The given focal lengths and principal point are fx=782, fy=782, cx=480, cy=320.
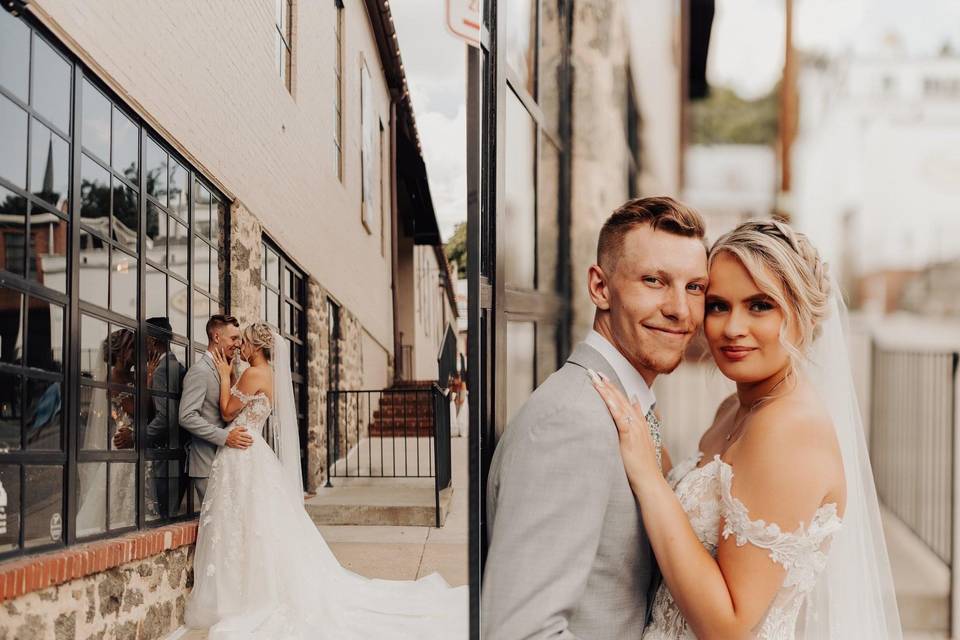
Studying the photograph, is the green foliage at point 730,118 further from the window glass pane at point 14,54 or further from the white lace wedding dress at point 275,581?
the window glass pane at point 14,54

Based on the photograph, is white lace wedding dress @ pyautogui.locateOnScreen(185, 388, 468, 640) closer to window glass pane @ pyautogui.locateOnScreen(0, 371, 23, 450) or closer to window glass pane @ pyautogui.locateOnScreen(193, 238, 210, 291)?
window glass pane @ pyautogui.locateOnScreen(193, 238, 210, 291)

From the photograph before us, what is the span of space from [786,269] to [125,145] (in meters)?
1.51

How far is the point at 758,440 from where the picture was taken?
124cm

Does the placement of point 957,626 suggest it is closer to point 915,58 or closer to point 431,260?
point 915,58

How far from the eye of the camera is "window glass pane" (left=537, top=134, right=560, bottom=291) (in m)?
2.53

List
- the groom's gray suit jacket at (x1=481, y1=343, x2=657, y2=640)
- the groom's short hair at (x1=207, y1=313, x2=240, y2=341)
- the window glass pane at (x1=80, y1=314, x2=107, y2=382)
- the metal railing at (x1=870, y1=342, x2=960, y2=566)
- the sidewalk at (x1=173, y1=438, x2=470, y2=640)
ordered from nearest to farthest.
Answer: the groom's gray suit jacket at (x1=481, y1=343, x2=657, y2=640) → the window glass pane at (x1=80, y1=314, x2=107, y2=382) → the groom's short hair at (x1=207, y1=313, x2=240, y2=341) → the sidewalk at (x1=173, y1=438, x2=470, y2=640) → the metal railing at (x1=870, y1=342, x2=960, y2=566)

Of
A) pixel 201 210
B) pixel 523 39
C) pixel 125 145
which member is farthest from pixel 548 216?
pixel 125 145

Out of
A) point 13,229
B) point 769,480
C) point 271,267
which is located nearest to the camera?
point 769,480

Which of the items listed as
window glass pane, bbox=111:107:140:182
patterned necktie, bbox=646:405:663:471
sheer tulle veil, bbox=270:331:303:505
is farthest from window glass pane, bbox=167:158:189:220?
patterned necktie, bbox=646:405:663:471

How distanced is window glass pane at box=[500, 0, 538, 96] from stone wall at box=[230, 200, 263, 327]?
A: 0.94 m

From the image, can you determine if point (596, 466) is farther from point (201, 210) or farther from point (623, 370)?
point (201, 210)

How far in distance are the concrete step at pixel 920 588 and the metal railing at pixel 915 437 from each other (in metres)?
0.08

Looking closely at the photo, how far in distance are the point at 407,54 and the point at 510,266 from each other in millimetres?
1519

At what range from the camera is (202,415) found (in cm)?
221
